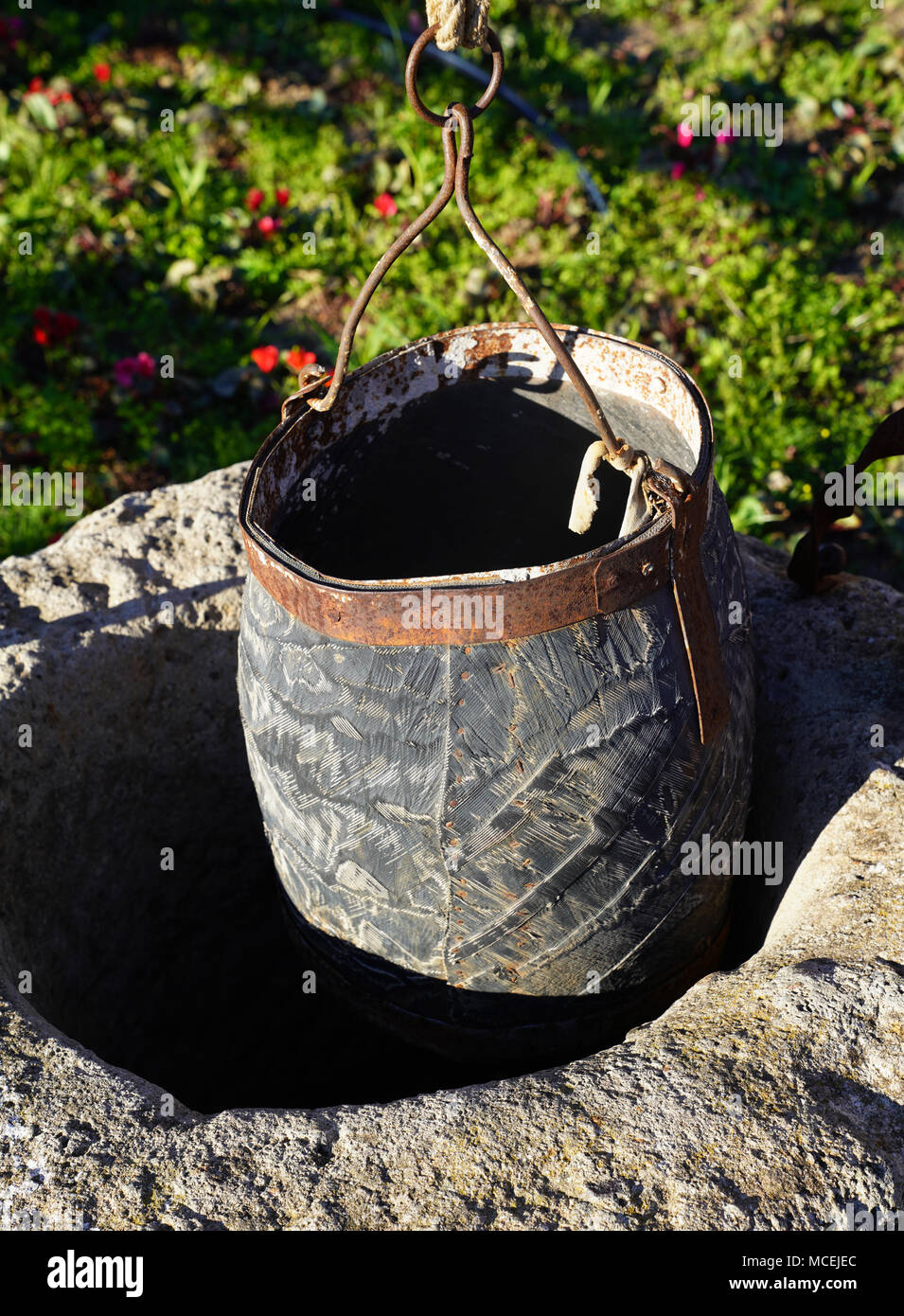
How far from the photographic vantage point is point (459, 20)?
132cm

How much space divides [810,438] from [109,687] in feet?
8.15

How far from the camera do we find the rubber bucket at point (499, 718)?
4.76ft

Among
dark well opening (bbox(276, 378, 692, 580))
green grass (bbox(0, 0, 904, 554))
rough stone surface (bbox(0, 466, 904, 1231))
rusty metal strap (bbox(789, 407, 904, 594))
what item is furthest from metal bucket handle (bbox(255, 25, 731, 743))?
green grass (bbox(0, 0, 904, 554))

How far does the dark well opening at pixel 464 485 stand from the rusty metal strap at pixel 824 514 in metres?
0.39

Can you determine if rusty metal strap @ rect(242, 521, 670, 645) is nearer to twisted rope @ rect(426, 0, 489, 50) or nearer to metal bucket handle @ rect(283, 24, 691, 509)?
metal bucket handle @ rect(283, 24, 691, 509)

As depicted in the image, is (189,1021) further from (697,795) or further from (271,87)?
(271,87)

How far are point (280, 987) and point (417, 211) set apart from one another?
3263mm

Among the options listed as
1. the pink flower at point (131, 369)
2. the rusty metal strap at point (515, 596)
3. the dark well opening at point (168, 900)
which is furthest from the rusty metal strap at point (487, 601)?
the pink flower at point (131, 369)

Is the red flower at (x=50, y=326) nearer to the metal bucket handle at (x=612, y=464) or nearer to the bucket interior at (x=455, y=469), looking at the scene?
the bucket interior at (x=455, y=469)

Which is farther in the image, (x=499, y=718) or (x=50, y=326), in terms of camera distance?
(x=50, y=326)

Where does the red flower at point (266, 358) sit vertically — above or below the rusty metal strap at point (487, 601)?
above

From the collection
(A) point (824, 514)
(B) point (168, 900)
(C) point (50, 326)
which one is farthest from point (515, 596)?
(C) point (50, 326)

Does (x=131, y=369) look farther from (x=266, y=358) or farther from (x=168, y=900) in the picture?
(x=168, y=900)

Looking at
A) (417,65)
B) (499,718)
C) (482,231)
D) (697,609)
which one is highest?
(417,65)
